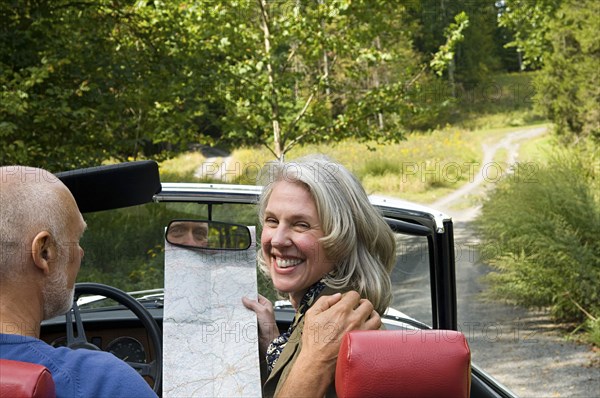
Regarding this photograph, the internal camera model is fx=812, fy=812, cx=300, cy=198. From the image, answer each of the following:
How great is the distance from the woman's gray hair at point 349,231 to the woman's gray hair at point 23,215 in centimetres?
95

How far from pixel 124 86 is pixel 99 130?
0.54 m

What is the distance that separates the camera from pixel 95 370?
5.29ft

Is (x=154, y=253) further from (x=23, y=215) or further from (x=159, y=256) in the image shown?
(x=23, y=215)

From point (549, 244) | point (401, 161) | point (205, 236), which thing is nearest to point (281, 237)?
point (205, 236)

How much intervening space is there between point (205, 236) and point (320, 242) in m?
0.49

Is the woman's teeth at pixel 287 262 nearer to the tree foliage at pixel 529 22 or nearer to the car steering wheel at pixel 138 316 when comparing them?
the car steering wheel at pixel 138 316

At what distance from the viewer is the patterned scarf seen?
8.41 feet

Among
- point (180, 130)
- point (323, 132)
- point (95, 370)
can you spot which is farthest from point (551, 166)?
point (95, 370)

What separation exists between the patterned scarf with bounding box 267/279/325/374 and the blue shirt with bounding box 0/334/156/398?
3.13 ft

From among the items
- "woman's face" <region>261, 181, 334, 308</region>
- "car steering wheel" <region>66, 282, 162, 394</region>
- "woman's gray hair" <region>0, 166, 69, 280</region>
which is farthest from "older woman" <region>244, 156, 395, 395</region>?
"woman's gray hair" <region>0, 166, 69, 280</region>

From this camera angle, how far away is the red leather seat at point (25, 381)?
1.40 m

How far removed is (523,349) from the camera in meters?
8.85

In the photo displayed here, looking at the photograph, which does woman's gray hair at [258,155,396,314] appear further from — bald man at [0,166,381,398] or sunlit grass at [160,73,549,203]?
sunlit grass at [160,73,549,203]

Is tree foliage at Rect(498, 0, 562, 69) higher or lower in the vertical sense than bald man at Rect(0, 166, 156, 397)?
higher
